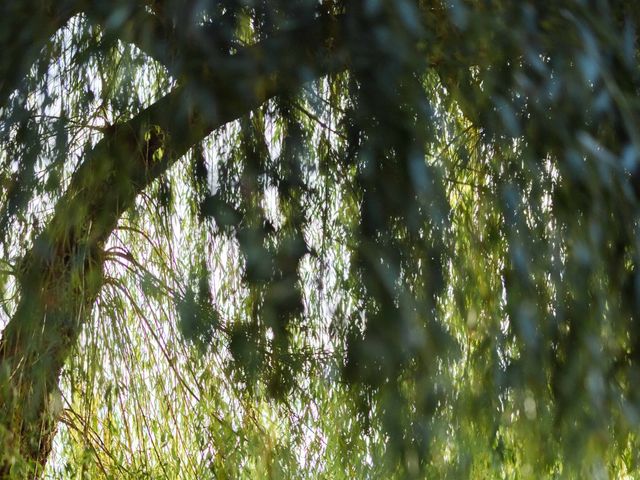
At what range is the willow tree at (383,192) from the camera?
0.86m

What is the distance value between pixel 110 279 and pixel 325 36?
66cm

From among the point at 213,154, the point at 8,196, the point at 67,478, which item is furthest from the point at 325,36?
the point at 67,478

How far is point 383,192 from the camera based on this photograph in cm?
86

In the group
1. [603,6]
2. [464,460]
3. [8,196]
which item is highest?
[603,6]

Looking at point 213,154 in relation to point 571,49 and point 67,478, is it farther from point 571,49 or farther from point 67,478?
point 67,478

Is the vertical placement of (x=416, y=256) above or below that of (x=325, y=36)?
below

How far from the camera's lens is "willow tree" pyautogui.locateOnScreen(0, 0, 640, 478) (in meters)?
0.86

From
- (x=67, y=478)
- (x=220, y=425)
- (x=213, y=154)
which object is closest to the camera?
(x=213, y=154)

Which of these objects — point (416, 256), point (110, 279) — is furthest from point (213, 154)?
point (110, 279)

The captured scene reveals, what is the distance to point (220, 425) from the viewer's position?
1.42m

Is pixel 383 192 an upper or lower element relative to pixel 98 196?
lower

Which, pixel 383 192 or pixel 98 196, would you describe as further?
pixel 98 196

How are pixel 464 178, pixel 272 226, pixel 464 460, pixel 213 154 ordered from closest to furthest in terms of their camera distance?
pixel 464 460
pixel 272 226
pixel 213 154
pixel 464 178

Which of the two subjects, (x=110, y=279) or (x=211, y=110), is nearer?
(x=211, y=110)
